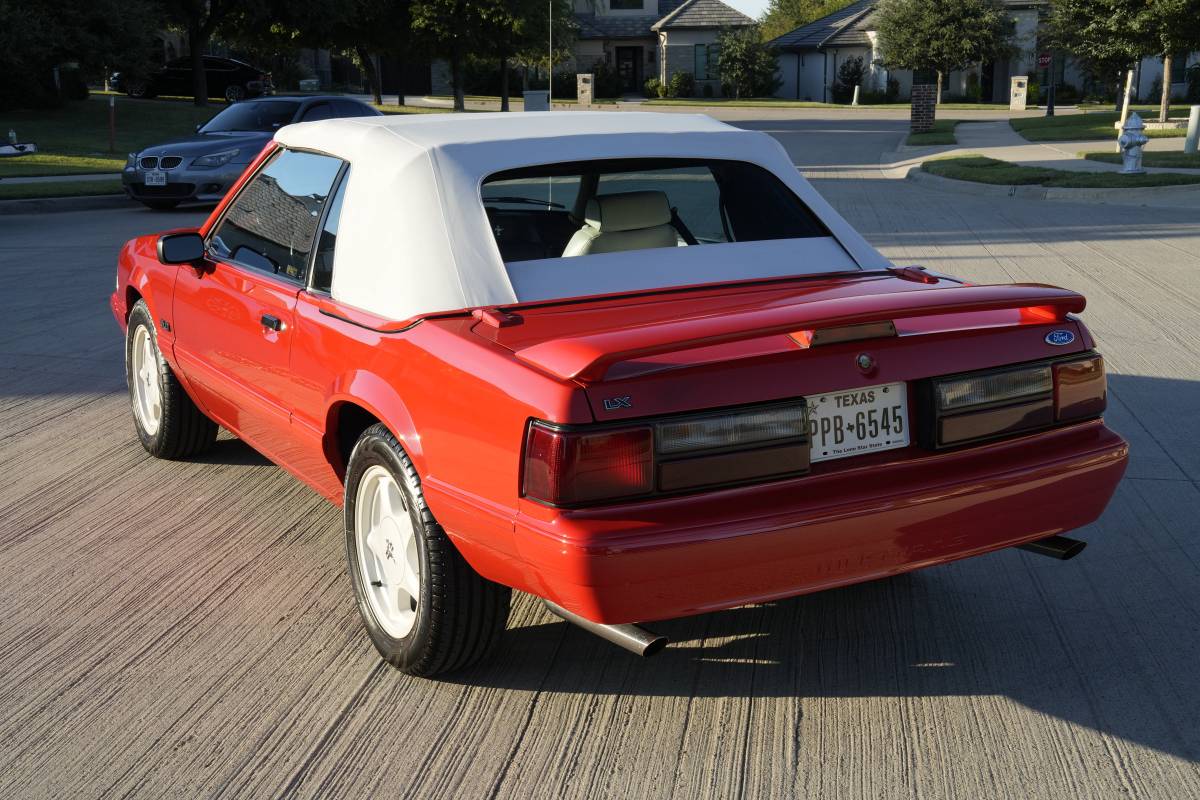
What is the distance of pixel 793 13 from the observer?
98562 millimetres

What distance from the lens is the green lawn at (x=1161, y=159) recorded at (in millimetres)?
21109

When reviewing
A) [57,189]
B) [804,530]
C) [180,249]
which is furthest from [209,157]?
[804,530]

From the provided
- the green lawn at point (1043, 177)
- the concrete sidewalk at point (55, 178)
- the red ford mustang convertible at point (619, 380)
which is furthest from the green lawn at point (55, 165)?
the red ford mustang convertible at point (619, 380)

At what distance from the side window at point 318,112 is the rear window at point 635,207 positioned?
13866 millimetres

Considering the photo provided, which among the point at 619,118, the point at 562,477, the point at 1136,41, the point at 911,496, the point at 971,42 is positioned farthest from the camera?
the point at 971,42

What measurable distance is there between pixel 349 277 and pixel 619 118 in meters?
1.31

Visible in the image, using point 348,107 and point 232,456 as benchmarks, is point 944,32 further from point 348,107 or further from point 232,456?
point 232,456

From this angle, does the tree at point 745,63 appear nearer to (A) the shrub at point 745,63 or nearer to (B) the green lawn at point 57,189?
(A) the shrub at point 745,63

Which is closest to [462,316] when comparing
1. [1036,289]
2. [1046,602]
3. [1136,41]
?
[1036,289]

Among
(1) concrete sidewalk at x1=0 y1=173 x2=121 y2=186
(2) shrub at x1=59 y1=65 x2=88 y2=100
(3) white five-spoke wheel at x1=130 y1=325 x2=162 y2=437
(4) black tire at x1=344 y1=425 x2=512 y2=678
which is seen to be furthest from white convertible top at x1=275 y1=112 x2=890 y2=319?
(2) shrub at x1=59 y1=65 x2=88 y2=100

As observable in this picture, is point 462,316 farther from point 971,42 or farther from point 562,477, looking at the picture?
point 971,42

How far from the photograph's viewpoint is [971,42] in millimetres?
55000

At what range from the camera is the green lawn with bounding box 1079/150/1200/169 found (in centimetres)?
2111

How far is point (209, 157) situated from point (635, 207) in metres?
14.1
